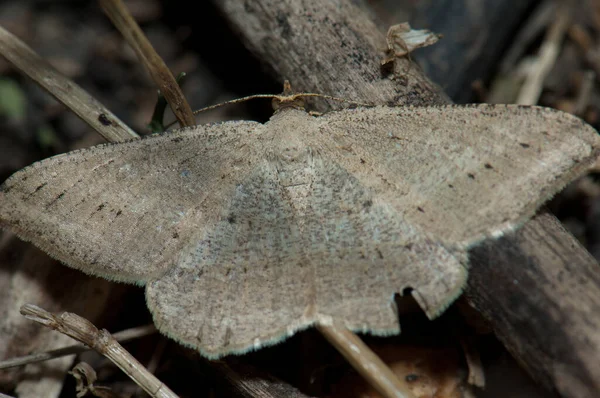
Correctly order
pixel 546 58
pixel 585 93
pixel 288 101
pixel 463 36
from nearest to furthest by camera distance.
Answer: pixel 288 101, pixel 463 36, pixel 585 93, pixel 546 58

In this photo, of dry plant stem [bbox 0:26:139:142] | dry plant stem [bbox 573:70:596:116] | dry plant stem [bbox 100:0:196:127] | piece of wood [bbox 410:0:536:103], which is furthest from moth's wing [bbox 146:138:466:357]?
dry plant stem [bbox 573:70:596:116]

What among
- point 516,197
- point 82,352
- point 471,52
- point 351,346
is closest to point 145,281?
point 82,352

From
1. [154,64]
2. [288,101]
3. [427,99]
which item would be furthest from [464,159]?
[154,64]

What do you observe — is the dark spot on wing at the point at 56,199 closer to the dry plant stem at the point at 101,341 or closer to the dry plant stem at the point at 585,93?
the dry plant stem at the point at 101,341

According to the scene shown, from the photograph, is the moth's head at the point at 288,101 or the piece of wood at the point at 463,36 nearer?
the moth's head at the point at 288,101

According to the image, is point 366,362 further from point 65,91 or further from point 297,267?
point 65,91

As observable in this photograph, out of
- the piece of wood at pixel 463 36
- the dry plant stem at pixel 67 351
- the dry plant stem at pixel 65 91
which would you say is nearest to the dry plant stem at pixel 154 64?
the dry plant stem at pixel 65 91

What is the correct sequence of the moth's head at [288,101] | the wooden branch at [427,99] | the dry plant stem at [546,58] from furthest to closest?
the dry plant stem at [546,58] → the moth's head at [288,101] → the wooden branch at [427,99]
